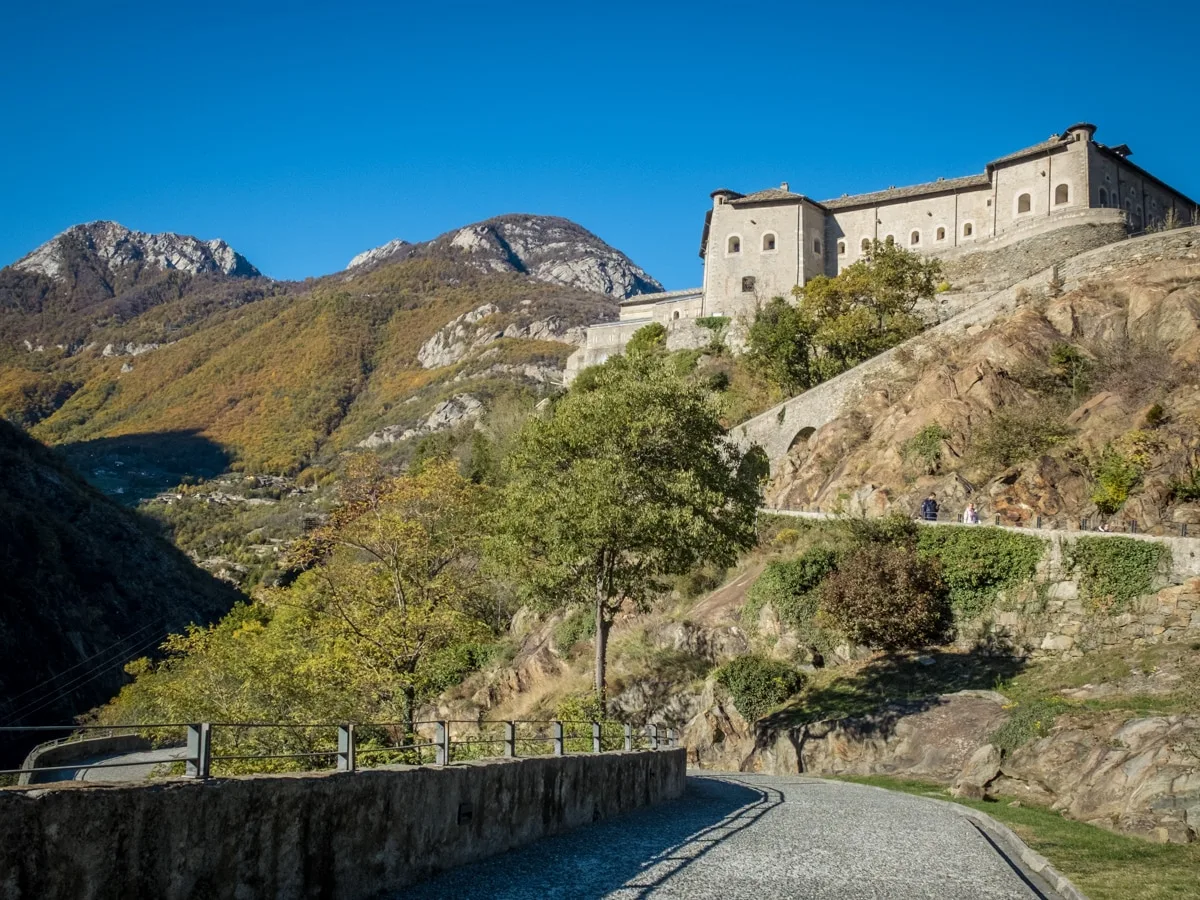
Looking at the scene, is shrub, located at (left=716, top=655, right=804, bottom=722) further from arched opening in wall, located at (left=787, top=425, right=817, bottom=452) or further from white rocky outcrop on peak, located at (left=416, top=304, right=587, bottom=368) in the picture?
white rocky outcrop on peak, located at (left=416, top=304, right=587, bottom=368)

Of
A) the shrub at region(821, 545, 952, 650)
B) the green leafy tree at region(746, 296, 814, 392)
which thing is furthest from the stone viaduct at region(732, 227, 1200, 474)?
the shrub at region(821, 545, 952, 650)

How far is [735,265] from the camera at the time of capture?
71000mm

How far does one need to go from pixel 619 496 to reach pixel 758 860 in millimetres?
11514

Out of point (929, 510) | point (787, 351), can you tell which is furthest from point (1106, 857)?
point (787, 351)

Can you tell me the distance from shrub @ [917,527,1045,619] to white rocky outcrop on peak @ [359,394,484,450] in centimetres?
9552

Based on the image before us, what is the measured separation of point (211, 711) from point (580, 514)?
12.9m

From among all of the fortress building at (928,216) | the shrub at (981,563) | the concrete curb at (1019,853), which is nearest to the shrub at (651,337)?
the fortress building at (928,216)

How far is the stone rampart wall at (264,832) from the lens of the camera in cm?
626

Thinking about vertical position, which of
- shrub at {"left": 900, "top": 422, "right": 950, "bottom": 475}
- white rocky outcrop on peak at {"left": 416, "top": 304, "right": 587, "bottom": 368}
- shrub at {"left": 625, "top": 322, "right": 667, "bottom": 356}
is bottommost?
shrub at {"left": 900, "top": 422, "right": 950, "bottom": 475}

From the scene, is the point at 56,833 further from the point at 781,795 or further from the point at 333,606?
the point at 333,606

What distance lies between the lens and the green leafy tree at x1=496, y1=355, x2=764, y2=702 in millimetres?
22438

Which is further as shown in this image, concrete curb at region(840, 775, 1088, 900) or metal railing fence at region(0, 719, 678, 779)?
concrete curb at region(840, 775, 1088, 900)

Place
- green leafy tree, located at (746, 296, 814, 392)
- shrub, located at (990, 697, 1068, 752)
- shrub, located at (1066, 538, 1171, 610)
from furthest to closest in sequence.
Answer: green leafy tree, located at (746, 296, 814, 392)
shrub, located at (1066, 538, 1171, 610)
shrub, located at (990, 697, 1068, 752)

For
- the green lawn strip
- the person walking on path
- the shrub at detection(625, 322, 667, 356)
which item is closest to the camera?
the green lawn strip
